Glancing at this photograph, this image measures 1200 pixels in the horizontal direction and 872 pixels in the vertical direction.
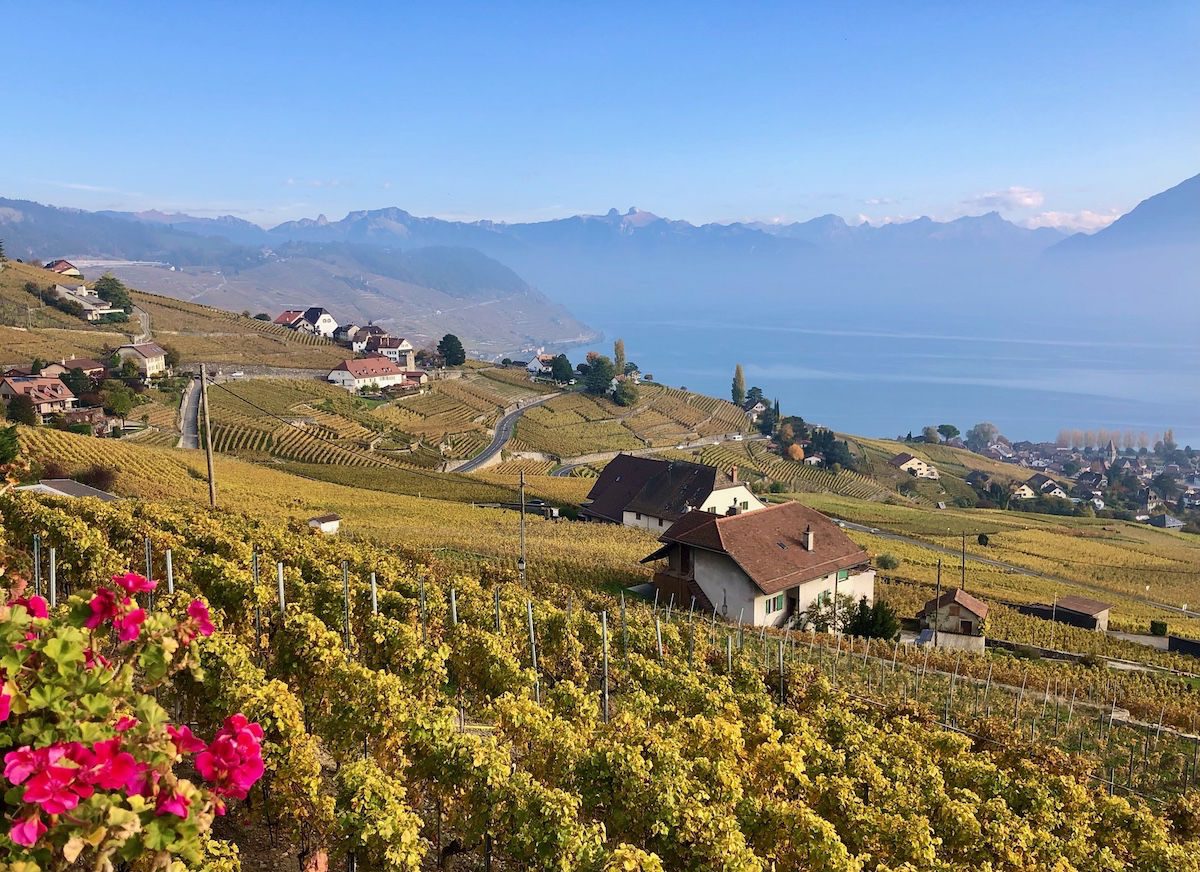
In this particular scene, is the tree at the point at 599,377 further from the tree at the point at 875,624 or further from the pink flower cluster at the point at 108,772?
the pink flower cluster at the point at 108,772

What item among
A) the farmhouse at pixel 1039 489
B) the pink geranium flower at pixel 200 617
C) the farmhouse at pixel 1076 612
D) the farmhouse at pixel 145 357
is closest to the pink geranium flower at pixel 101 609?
the pink geranium flower at pixel 200 617

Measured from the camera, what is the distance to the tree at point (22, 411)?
195ft

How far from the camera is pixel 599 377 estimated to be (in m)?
126

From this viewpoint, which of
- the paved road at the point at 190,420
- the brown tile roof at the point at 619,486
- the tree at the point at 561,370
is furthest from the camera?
the tree at the point at 561,370

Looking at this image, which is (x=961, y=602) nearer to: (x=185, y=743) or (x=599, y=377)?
(x=185, y=743)

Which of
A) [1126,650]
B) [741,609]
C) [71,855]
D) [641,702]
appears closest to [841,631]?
[741,609]

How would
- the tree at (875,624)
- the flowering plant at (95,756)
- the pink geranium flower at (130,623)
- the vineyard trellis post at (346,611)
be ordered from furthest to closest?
1. the tree at (875,624)
2. the vineyard trellis post at (346,611)
3. the pink geranium flower at (130,623)
4. the flowering plant at (95,756)

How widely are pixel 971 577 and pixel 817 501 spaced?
34494 mm

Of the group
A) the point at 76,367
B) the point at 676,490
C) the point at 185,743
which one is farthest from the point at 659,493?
the point at 76,367

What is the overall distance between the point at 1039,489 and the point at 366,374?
380 ft

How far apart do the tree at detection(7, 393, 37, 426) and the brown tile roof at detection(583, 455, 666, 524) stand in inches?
1666

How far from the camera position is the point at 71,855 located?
3637mm

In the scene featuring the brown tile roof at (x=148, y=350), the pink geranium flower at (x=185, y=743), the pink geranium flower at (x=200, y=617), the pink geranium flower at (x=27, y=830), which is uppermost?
the pink geranium flower at (x=200, y=617)

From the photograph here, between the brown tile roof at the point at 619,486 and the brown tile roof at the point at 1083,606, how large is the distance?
27489mm
